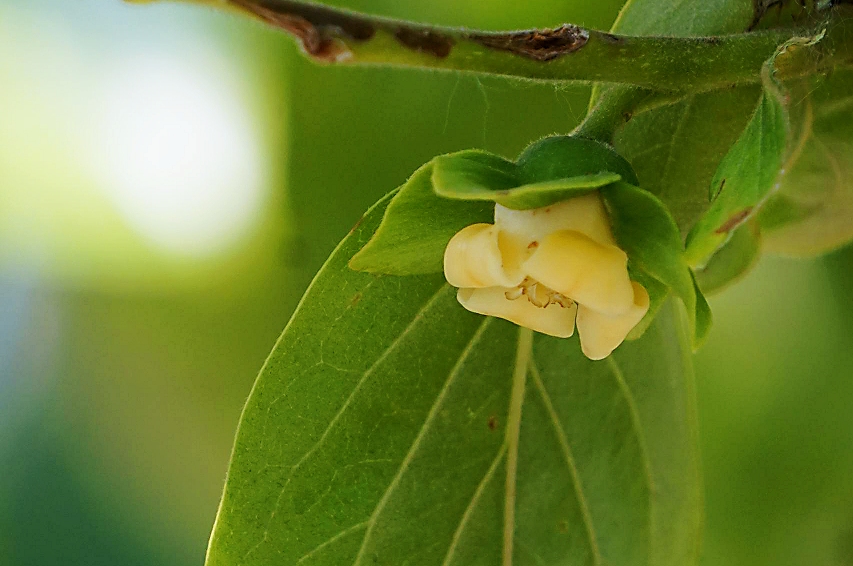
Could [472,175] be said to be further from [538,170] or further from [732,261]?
[732,261]

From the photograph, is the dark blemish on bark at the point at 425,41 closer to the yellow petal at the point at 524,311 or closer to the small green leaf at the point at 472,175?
the small green leaf at the point at 472,175

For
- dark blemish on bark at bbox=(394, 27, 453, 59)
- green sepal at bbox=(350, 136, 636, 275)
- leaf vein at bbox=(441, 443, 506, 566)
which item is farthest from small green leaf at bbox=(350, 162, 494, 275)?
leaf vein at bbox=(441, 443, 506, 566)

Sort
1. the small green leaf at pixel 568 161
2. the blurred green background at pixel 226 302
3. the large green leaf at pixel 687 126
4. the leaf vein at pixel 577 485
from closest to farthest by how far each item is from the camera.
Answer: the small green leaf at pixel 568 161
the large green leaf at pixel 687 126
the leaf vein at pixel 577 485
the blurred green background at pixel 226 302

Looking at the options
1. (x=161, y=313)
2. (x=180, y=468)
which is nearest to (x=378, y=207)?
(x=161, y=313)

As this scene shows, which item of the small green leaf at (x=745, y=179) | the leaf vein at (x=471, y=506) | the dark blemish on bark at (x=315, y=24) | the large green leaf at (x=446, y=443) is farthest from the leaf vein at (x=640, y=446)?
the dark blemish on bark at (x=315, y=24)

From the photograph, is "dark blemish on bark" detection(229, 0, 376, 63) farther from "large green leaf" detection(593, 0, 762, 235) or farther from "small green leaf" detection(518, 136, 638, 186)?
"large green leaf" detection(593, 0, 762, 235)

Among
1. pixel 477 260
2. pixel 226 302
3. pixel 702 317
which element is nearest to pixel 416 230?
pixel 477 260
